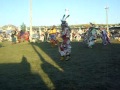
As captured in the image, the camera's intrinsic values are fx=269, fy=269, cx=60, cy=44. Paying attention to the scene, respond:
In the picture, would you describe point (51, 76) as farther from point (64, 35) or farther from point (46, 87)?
point (64, 35)

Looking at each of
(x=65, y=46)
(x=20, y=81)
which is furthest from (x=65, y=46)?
(x=20, y=81)

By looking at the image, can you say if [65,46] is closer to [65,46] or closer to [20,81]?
[65,46]

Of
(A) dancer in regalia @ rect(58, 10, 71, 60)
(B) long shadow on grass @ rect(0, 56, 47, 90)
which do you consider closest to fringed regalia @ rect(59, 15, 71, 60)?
(A) dancer in regalia @ rect(58, 10, 71, 60)

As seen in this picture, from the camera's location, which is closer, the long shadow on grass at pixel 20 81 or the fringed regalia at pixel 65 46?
the long shadow on grass at pixel 20 81

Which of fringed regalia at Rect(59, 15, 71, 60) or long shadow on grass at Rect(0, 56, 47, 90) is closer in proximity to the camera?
long shadow on grass at Rect(0, 56, 47, 90)

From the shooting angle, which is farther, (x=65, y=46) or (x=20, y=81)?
(x=65, y=46)

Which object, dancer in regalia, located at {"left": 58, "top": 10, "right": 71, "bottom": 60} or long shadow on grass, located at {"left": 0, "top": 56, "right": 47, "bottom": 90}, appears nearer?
long shadow on grass, located at {"left": 0, "top": 56, "right": 47, "bottom": 90}

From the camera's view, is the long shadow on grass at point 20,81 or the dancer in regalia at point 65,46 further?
the dancer in regalia at point 65,46

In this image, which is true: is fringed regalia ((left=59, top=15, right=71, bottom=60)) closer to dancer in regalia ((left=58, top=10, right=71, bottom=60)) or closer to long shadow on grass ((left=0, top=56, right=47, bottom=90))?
dancer in regalia ((left=58, top=10, right=71, bottom=60))

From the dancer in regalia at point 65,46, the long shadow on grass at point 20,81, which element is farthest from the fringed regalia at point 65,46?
the long shadow on grass at point 20,81

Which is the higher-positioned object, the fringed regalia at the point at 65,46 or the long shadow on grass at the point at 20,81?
the fringed regalia at the point at 65,46

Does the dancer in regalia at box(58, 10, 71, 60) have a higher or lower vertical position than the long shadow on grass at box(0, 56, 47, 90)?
higher

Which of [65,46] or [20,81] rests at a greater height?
[65,46]

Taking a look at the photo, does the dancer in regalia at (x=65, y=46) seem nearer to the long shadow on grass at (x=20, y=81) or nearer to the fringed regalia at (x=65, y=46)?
the fringed regalia at (x=65, y=46)
